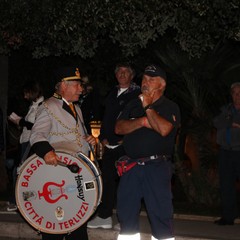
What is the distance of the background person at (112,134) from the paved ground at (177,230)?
27 centimetres

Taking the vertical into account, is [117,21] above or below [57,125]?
above

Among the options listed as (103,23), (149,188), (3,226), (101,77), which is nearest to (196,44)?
(103,23)

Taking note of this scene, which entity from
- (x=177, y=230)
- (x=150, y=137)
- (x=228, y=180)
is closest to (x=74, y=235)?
(x=150, y=137)

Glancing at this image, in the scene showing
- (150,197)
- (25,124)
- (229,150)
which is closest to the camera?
(150,197)

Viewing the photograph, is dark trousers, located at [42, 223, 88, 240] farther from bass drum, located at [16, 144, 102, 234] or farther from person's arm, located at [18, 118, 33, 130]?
person's arm, located at [18, 118, 33, 130]

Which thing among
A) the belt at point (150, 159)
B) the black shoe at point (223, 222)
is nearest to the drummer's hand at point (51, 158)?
the belt at point (150, 159)

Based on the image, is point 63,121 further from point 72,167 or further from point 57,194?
point 57,194

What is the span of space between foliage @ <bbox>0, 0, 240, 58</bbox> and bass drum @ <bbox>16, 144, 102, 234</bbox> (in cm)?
315

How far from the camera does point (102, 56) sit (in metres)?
15.1

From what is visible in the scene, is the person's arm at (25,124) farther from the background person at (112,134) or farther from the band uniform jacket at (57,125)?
the band uniform jacket at (57,125)

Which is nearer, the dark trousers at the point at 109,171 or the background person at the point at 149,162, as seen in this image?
the background person at the point at 149,162

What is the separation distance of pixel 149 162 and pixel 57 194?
39.0 inches

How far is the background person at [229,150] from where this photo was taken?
9.44 metres

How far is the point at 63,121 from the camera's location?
7.15 metres
